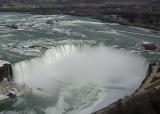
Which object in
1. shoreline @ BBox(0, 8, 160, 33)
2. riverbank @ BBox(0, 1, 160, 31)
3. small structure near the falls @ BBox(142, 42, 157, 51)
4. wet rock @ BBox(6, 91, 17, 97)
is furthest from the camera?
riverbank @ BBox(0, 1, 160, 31)

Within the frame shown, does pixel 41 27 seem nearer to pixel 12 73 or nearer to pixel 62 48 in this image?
pixel 62 48

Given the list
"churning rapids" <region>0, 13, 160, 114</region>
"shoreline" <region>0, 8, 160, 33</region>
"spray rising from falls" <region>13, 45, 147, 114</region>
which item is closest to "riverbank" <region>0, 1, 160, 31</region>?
"shoreline" <region>0, 8, 160, 33</region>

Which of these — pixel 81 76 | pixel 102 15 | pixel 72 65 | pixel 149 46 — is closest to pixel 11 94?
pixel 81 76

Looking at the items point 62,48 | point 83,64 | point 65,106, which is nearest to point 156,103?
point 65,106

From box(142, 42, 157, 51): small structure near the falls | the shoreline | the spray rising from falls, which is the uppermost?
the shoreline

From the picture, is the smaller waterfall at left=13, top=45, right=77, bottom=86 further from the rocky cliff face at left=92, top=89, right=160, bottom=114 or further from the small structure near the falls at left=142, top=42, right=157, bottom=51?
the rocky cliff face at left=92, top=89, right=160, bottom=114

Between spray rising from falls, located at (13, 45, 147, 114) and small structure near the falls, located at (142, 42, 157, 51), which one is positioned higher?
small structure near the falls, located at (142, 42, 157, 51)

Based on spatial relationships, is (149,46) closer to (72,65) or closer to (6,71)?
(72,65)
